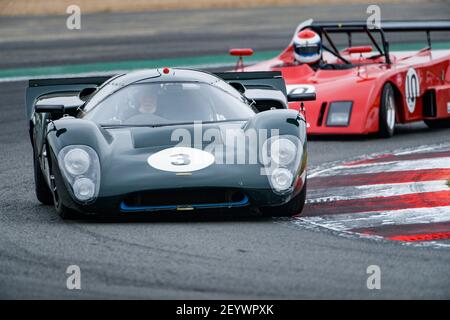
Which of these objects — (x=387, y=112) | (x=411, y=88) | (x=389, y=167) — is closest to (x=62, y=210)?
(x=389, y=167)

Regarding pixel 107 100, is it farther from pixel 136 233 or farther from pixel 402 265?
pixel 402 265

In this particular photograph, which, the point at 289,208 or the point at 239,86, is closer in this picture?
the point at 289,208

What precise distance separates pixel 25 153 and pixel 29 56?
1248 cm

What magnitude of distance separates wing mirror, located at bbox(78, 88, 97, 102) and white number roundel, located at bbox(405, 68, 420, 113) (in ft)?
14.4

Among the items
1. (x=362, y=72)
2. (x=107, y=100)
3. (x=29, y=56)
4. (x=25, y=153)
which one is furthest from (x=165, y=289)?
(x=29, y=56)

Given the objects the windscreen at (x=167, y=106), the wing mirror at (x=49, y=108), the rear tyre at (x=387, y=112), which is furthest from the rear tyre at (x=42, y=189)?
the rear tyre at (x=387, y=112)

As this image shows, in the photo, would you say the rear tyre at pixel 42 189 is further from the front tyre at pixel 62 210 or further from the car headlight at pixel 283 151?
the car headlight at pixel 283 151

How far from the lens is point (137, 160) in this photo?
7723mm

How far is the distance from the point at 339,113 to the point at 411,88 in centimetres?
106

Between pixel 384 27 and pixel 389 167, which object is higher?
pixel 384 27

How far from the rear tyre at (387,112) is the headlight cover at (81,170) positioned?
5357 millimetres

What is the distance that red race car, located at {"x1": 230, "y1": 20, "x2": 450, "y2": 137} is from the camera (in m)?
12.5

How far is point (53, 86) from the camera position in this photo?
9.90 metres

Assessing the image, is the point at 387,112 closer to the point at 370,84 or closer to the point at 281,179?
the point at 370,84
